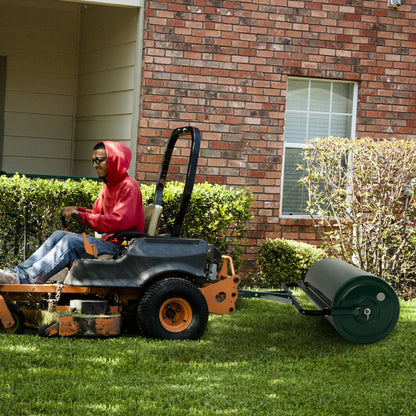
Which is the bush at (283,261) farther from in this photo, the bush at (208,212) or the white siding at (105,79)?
the white siding at (105,79)

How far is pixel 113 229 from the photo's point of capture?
19.4 feet

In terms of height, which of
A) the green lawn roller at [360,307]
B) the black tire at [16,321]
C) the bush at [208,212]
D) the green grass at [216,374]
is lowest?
the green grass at [216,374]

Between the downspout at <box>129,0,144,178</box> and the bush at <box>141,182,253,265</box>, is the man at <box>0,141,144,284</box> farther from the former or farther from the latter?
the downspout at <box>129,0,144,178</box>

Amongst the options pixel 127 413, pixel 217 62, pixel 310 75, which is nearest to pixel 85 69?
pixel 217 62

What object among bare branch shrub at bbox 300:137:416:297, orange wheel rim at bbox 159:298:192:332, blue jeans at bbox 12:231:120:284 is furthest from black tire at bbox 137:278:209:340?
bare branch shrub at bbox 300:137:416:297

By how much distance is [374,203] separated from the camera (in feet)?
27.2

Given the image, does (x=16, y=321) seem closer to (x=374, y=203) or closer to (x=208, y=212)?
(x=208, y=212)

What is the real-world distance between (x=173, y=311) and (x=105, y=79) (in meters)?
4.69

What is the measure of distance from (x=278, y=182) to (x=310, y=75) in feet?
4.89

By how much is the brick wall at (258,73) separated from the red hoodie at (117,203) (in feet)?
8.19

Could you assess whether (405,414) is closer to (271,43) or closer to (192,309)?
(192,309)

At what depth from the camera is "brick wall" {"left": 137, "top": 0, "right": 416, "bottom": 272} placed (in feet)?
28.6

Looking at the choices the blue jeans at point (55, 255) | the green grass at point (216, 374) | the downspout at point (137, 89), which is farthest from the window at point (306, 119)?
the blue jeans at point (55, 255)

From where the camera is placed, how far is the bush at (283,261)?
872 centimetres
